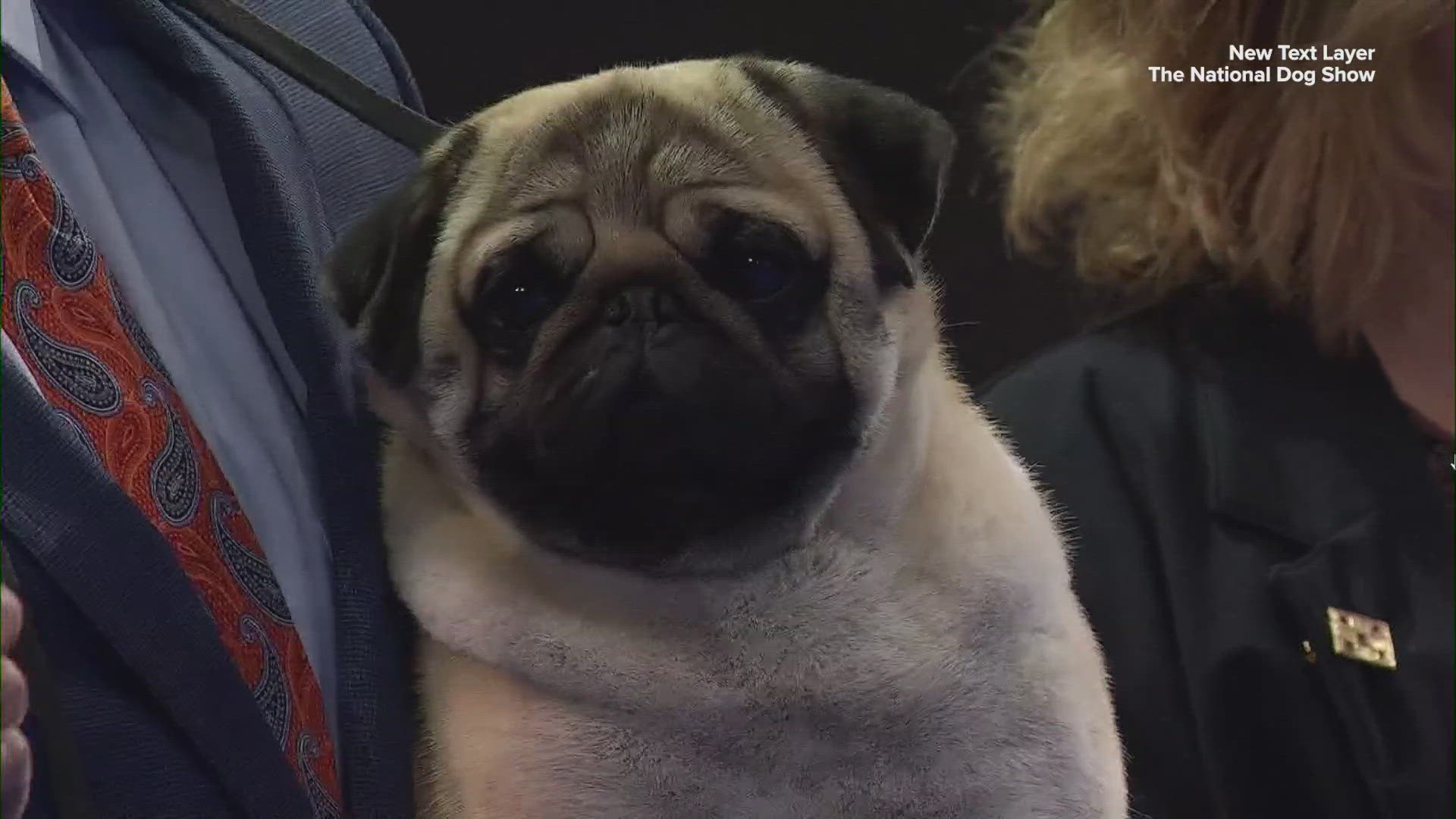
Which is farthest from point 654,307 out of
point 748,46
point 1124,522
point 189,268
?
point 1124,522

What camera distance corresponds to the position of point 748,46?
1097mm

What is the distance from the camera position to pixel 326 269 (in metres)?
0.65

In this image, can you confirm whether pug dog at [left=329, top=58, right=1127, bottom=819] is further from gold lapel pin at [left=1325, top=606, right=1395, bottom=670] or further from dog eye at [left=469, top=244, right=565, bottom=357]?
gold lapel pin at [left=1325, top=606, right=1395, bottom=670]

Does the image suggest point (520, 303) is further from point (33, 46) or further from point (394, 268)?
point (33, 46)

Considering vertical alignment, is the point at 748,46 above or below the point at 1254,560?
above

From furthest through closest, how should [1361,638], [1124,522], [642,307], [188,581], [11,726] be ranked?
[1124,522] < [1361,638] < [642,307] < [188,581] < [11,726]

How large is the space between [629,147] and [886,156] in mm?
150

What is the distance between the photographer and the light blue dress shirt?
0.63m

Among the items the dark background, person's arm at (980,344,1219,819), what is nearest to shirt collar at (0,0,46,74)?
the dark background

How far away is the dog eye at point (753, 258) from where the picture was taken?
0.65 meters

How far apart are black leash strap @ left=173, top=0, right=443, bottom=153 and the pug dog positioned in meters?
0.06

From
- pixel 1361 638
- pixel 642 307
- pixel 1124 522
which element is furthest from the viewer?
pixel 1124 522

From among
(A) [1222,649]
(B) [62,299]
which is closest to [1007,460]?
(A) [1222,649]

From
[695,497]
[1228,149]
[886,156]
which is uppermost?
[886,156]
